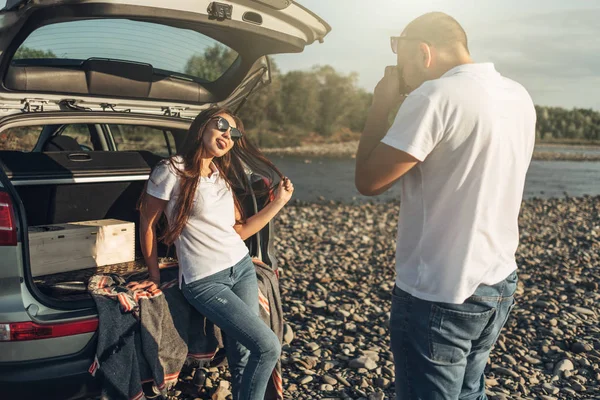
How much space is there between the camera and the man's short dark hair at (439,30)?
7.02 feet

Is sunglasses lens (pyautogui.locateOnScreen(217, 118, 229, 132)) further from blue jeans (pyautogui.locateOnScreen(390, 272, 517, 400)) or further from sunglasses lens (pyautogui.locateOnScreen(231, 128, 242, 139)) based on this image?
blue jeans (pyautogui.locateOnScreen(390, 272, 517, 400))

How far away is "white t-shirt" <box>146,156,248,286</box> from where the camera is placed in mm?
3080

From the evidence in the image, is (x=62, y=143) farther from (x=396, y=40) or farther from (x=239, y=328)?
(x=396, y=40)

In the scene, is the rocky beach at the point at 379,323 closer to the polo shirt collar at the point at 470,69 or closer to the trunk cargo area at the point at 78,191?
the trunk cargo area at the point at 78,191

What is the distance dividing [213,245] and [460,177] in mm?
1506

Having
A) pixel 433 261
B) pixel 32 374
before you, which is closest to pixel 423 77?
pixel 433 261

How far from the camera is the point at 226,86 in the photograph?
4.56 m

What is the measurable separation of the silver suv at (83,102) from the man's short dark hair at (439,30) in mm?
1457

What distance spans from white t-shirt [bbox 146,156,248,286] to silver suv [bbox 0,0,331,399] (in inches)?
21.9

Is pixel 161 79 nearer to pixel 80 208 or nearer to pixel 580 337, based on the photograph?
pixel 80 208

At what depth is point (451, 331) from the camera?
209cm

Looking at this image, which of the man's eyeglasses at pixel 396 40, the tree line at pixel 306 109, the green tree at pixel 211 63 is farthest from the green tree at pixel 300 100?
the man's eyeglasses at pixel 396 40

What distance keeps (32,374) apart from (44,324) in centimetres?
24

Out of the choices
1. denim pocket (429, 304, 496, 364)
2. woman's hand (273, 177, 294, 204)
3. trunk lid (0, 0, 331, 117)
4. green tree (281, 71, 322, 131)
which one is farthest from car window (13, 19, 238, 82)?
green tree (281, 71, 322, 131)
